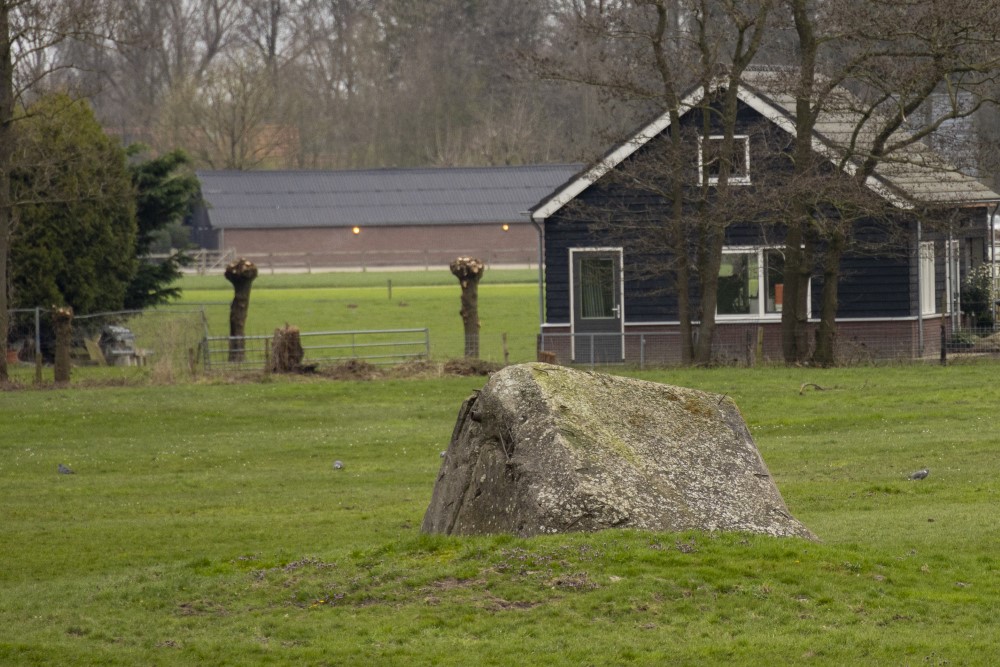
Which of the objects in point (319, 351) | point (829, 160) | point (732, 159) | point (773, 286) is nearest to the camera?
point (829, 160)

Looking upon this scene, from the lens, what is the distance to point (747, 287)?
36.6m

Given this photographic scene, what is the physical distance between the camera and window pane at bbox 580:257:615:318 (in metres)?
36.8

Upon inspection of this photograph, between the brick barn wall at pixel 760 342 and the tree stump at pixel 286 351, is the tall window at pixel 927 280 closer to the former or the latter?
the brick barn wall at pixel 760 342

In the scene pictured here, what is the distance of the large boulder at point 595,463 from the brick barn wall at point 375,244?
73.5 m

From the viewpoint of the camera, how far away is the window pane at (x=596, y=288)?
36.8 metres

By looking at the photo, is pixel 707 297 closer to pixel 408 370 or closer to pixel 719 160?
pixel 719 160

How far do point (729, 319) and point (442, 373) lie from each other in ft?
27.5

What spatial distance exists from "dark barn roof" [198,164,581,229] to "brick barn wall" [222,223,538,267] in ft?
2.17

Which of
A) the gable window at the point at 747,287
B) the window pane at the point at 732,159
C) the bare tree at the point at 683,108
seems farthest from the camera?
the gable window at the point at 747,287

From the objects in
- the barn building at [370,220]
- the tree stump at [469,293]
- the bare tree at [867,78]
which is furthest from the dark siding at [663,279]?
the barn building at [370,220]

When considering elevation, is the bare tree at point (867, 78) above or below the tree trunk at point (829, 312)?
above

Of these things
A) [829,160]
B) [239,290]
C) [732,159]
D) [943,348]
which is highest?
[732,159]

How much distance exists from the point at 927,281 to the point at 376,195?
54.3m

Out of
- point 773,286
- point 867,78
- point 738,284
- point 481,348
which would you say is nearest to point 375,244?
point 481,348
